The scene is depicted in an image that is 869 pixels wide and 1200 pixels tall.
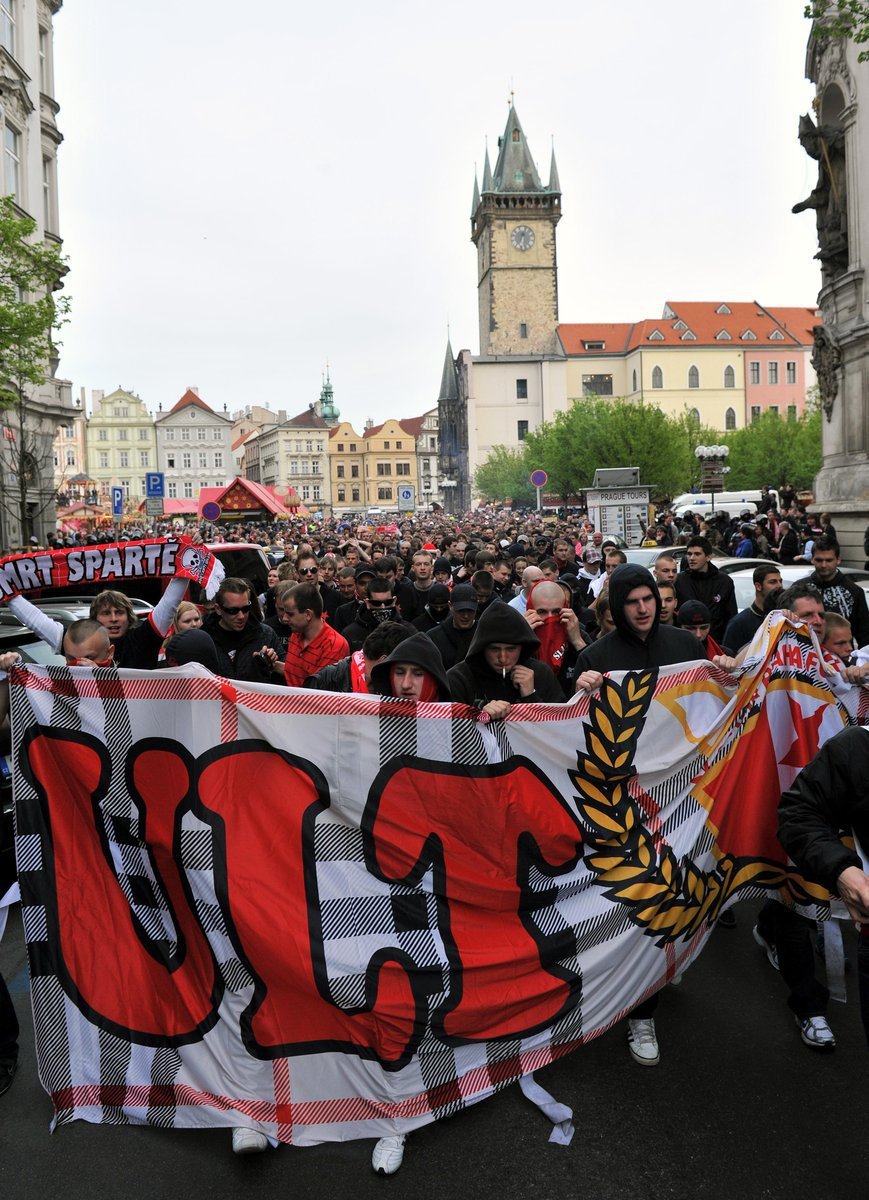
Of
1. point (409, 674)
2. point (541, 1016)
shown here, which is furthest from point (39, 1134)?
point (409, 674)

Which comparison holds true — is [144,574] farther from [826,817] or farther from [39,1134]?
[826,817]

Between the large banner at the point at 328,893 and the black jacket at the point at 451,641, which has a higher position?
the black jacket at the point at 451,641

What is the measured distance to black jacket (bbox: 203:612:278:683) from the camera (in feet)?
21.2

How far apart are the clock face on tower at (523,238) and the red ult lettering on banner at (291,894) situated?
367ft

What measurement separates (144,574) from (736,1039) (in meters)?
4.65

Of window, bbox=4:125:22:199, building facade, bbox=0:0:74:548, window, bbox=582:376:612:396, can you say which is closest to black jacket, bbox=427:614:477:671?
building facade, bbox=0:0:74:548

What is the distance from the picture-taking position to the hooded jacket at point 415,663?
4496mm

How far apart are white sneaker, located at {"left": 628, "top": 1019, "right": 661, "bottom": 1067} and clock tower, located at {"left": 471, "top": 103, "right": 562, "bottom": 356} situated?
108 meters

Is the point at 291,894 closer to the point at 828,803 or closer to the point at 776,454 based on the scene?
the point at 828,803

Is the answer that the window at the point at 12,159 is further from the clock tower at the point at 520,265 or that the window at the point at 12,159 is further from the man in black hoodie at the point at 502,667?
the clock tower at the point at 520,265

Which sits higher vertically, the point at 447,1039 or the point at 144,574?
the point at 144,574

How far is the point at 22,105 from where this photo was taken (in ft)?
107

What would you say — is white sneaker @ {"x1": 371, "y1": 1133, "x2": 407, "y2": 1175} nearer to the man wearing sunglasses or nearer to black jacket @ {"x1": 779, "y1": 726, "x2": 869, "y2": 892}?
black jacket @ {"x1": 779, "y1": 726, "x2": 869, "y2": 892}

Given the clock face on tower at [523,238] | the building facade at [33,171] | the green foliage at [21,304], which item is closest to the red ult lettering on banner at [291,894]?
the green foliage at [21,304]
